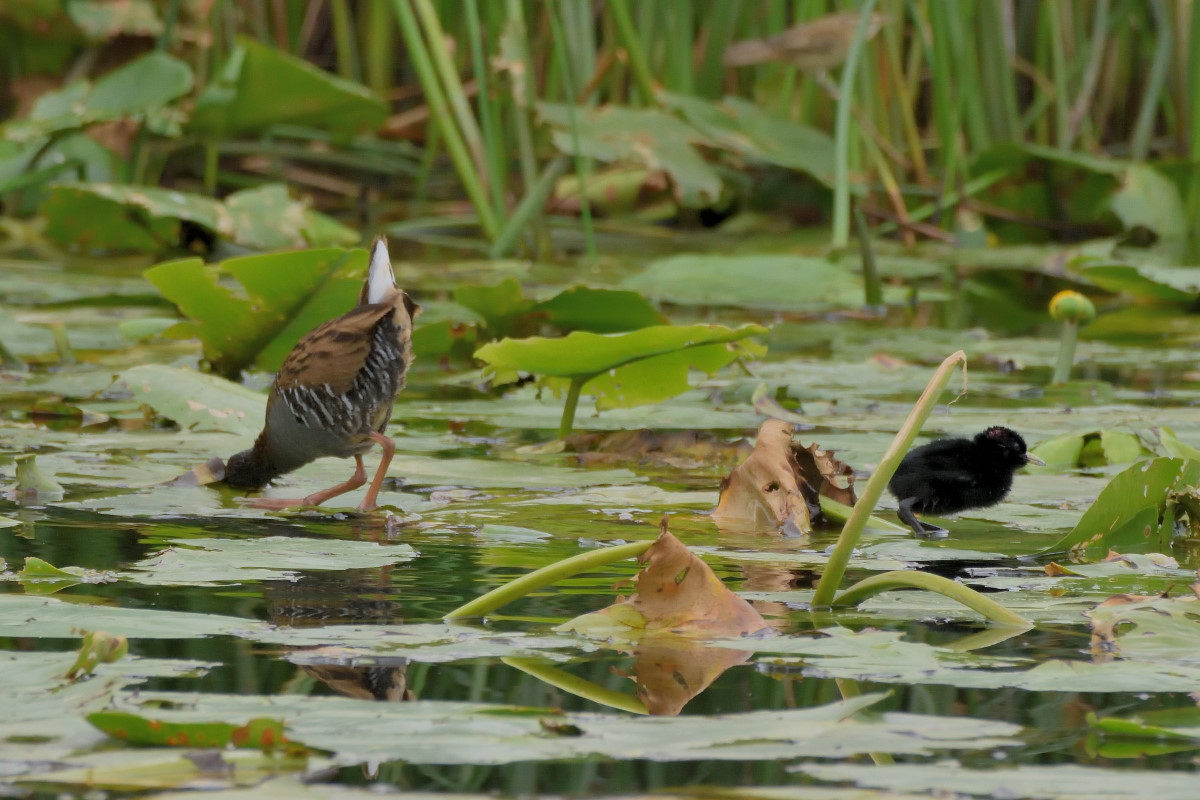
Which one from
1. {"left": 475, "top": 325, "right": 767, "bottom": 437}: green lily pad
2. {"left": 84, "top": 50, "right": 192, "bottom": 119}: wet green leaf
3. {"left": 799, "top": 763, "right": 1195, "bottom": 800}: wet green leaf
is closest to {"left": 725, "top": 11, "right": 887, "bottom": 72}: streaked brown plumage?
{"left": 84, "top": 50, "right": 192, "bottom": 119}: wet green leaf

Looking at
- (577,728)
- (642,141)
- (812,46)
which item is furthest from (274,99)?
(577,728)

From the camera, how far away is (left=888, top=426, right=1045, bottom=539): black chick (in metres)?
2.77

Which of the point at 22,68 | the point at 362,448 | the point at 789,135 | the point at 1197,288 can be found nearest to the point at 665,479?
the point at 362,448

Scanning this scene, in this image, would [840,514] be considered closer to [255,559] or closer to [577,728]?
[255,559]

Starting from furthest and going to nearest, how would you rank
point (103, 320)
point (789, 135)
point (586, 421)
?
point (789, 135) < point (103, 320) < point (586, 421)

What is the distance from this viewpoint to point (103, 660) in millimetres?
1577

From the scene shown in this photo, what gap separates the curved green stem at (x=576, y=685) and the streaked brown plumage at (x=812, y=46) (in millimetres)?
5207

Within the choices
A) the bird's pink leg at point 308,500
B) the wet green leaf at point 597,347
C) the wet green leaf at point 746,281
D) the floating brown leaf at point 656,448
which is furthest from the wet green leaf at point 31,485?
the wet green leaf at point 746,281

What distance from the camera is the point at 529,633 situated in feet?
6.06

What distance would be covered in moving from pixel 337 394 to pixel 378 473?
178 millimetres

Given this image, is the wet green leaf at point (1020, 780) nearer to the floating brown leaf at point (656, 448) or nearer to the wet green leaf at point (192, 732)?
the wet green leaf at point (192, 732)

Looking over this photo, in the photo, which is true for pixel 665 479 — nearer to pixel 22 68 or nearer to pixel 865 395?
pixel 865 395

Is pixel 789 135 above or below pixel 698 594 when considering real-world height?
above

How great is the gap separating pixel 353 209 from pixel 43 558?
22.9 feet
